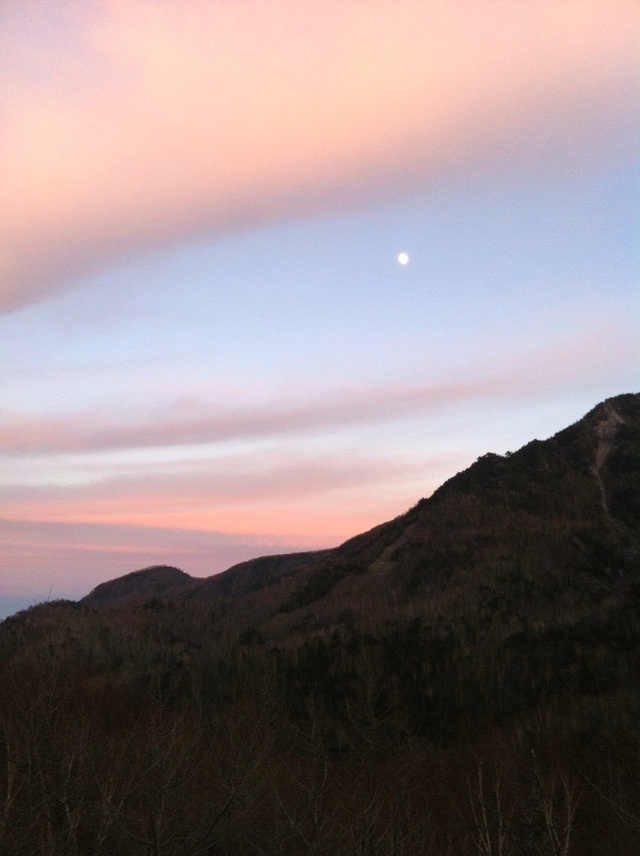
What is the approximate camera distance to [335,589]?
7506 cm

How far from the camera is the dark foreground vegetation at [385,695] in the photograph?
18328 mm

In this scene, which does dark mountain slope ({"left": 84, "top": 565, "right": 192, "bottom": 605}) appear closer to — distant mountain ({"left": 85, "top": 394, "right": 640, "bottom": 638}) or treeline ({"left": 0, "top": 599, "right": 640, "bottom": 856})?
distant mountain ({"left": 85, "top": 394, "right": 640, "bottom": 638})

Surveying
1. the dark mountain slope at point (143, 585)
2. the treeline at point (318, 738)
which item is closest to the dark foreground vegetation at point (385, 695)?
the treeline at point (318, 738)

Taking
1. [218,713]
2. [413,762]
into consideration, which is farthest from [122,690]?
[413,762]

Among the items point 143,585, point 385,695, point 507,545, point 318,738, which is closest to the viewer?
point 318,738

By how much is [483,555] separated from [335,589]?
57.6ft

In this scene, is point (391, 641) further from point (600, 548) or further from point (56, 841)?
point (56, 841)

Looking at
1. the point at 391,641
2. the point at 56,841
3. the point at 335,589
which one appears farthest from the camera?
the point at 335,589

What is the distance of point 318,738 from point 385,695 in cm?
1031

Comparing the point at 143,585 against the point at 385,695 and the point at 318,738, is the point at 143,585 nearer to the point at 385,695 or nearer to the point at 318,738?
the point at 385,695

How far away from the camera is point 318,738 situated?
3738 centimetres

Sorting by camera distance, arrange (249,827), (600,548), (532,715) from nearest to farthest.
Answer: (249,827) → (532,715) → (600,548)

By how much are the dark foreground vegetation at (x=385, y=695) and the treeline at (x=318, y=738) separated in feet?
0.59

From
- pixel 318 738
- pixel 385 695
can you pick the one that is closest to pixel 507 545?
pixel 385 695
